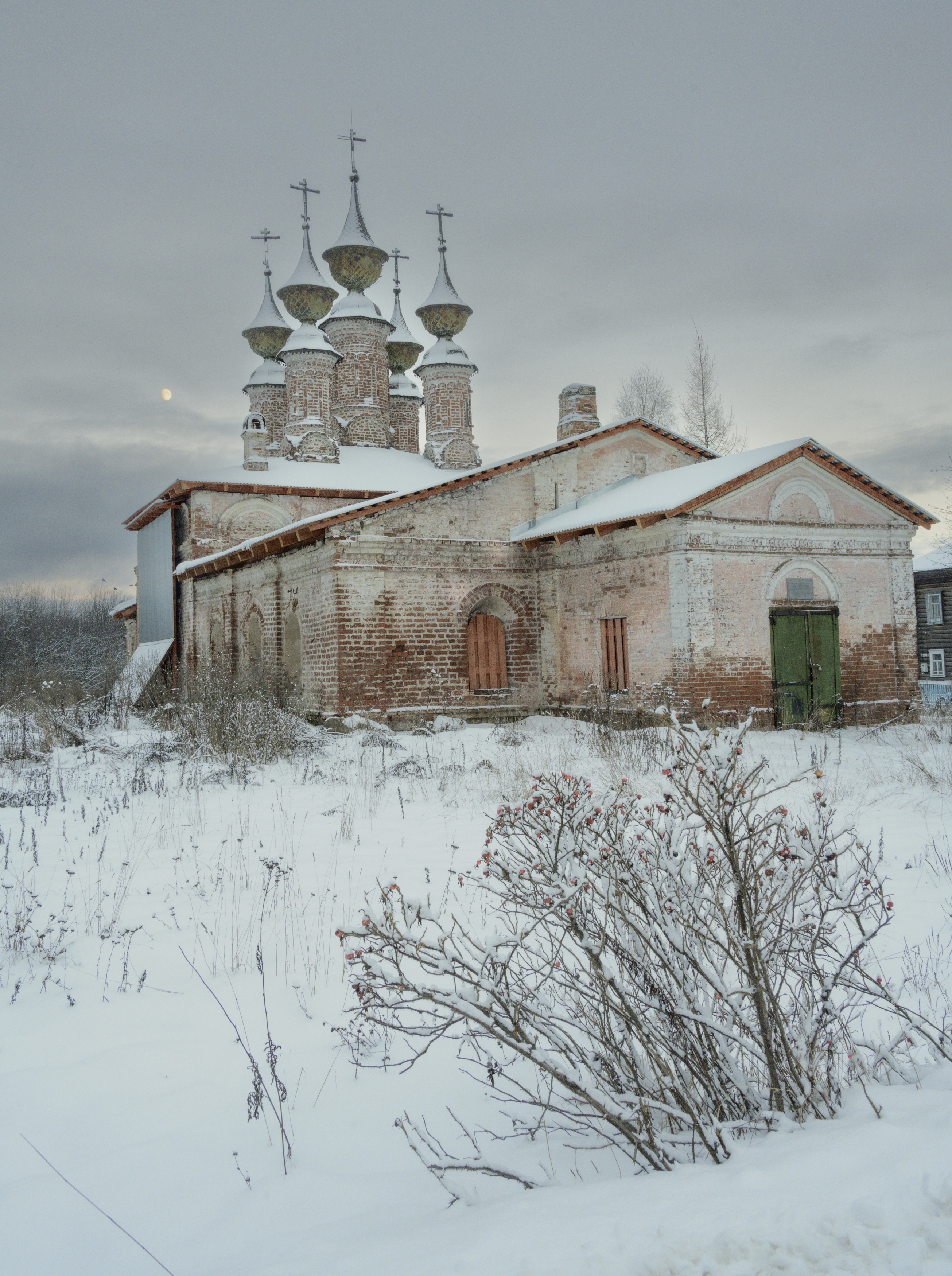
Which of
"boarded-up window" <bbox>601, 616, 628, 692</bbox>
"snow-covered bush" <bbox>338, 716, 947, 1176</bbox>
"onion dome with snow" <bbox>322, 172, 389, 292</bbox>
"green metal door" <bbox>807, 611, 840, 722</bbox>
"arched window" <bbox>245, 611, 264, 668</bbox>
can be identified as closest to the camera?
"snow-covered bush" <bbox>338, 716, 947, 1176</bbox>

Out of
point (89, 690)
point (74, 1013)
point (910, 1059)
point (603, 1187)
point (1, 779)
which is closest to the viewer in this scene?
point (603, 1187)

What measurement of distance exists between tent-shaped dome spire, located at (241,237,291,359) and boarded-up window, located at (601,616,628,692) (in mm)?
16600

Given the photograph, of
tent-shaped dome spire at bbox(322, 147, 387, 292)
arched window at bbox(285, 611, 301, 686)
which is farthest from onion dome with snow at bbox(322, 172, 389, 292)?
arched window at bbox(285, 611, 301, 686)

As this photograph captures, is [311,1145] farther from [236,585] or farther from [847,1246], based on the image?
[236,585]

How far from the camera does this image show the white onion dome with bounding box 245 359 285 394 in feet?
87.0

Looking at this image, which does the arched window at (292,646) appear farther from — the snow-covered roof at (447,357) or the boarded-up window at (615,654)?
the snow-covered roof at (447,357)

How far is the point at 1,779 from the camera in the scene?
1025 cm

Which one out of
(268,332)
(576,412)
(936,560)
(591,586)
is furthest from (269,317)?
(936,560)

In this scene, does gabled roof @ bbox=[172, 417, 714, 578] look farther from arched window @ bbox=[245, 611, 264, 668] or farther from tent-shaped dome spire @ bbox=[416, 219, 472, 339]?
tent-shaped dome spire @ bbox=[416, 219, 472, 339]

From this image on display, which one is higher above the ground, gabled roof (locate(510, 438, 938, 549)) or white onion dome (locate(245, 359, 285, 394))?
white onion dome (locate(245, 359, 285, 394))

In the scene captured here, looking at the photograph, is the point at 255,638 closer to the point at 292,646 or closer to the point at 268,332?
the point at 292,646

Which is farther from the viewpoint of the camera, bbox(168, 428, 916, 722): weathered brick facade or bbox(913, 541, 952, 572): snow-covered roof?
bbox(913, 541, 952, 572): snow-covered roof

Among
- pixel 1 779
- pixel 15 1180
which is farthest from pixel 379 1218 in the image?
pixel 1 779

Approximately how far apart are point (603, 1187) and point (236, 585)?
1808cm
